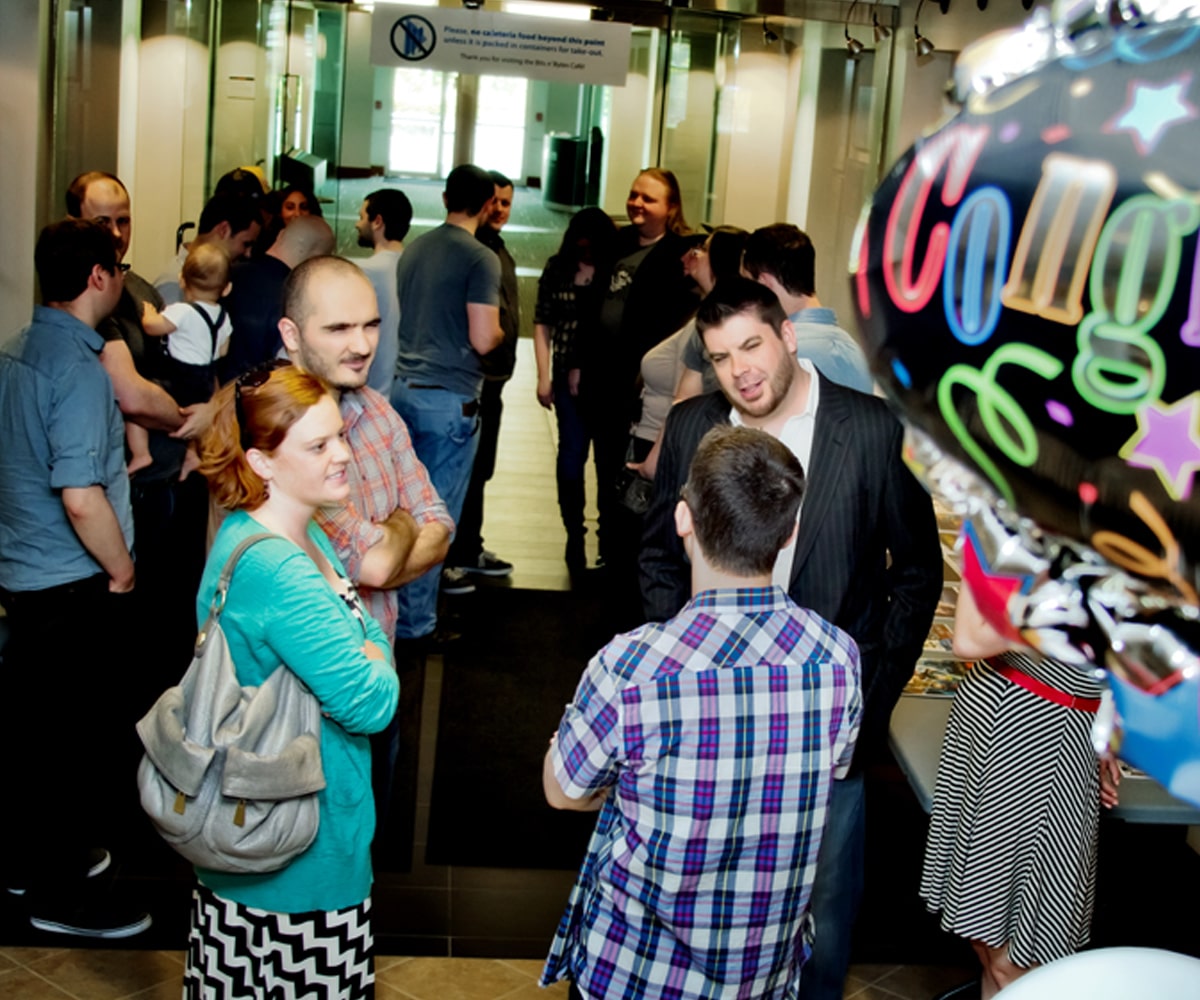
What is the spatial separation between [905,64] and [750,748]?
6.01m

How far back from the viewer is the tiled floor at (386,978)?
3506 mm

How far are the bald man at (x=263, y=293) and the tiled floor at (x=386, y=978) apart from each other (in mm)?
2199

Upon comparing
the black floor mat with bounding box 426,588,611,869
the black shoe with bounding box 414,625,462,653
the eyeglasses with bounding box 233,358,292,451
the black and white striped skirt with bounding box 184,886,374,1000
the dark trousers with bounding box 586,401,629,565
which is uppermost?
the eyeglasses with bounding box 233,358,292,451

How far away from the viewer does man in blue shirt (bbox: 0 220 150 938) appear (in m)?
3.66

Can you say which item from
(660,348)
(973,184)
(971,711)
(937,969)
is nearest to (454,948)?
(937,969)

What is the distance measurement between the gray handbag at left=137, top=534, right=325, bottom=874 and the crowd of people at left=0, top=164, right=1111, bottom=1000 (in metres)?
0.06

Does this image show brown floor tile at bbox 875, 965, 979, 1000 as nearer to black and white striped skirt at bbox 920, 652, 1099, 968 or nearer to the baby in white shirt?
black and white striped skirt at bbox 920, 652, 1099, 968

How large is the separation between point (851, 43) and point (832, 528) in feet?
17.8

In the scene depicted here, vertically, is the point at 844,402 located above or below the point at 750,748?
above

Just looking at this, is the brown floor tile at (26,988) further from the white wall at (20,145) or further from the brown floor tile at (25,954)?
the white wall at (20,145)

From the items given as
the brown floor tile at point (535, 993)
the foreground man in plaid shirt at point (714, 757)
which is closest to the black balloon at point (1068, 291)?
the foreground man in plaid shirt at point (714, 757)

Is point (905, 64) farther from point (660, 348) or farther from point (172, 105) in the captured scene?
point (172, 105)

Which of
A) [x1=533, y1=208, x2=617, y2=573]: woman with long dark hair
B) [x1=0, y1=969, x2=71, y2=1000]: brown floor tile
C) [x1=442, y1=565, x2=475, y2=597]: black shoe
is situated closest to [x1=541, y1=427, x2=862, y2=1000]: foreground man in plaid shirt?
[x1=0, y1=969, x2=71, y2=1000]: brown floor tile

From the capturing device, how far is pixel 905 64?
741cm
